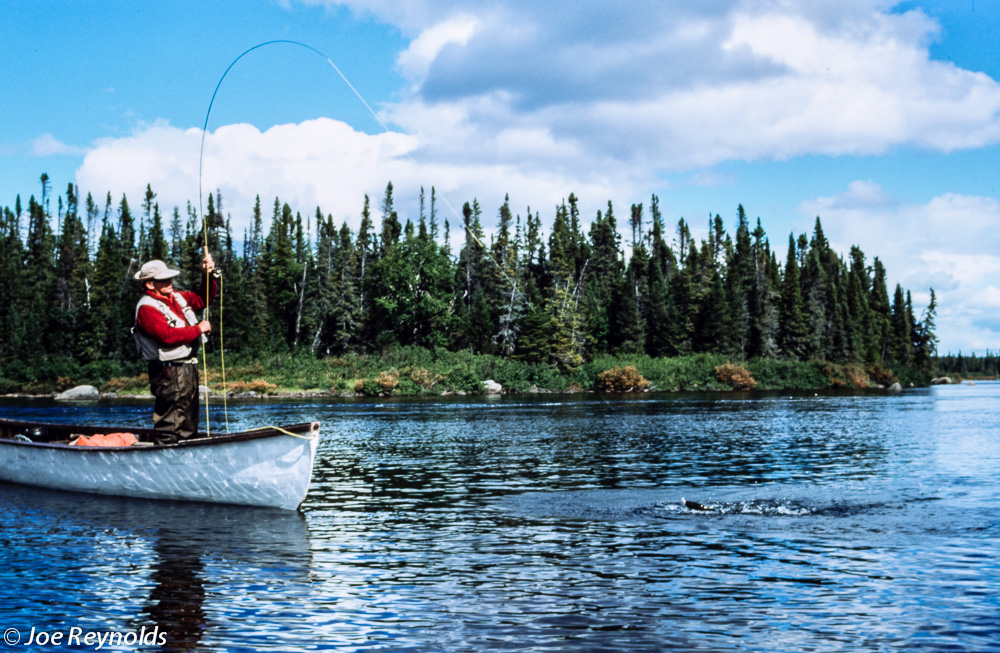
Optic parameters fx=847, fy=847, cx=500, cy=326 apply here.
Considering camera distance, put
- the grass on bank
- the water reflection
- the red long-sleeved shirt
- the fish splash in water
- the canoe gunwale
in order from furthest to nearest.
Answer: the grass on bank, the fish splash in water, the red long-sleeved shirt, the canoe gunwale, the water reflection

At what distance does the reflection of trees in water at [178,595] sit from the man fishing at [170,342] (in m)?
3.33

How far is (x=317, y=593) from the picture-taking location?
9.47 metres

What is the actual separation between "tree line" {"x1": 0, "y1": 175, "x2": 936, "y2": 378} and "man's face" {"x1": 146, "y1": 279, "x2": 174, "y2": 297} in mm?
70832

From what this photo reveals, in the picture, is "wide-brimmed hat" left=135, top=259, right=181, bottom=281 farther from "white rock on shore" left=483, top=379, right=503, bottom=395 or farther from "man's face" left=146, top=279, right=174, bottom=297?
"white rock on shore" left=483, top=379, right=503, bottom=395

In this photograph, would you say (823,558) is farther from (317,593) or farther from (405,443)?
(405,443)

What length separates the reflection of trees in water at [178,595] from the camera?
26.3 feet

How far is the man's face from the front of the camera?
48.5ft

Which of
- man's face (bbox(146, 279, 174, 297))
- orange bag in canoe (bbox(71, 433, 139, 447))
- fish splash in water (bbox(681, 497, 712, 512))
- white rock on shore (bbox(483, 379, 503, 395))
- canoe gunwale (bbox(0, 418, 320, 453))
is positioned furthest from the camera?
white rock on shore (bbox(483, 379, 503, 395))

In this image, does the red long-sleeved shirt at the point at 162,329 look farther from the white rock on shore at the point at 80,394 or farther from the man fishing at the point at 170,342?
the white rock on shore at the point at 80,394

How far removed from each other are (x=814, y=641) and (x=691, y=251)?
10924 centimetres

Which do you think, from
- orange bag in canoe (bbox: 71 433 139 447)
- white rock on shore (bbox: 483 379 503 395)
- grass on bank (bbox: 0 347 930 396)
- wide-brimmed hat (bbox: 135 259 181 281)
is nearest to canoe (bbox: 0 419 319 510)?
orange bag in canoe (bbox: 71 433 139 447)

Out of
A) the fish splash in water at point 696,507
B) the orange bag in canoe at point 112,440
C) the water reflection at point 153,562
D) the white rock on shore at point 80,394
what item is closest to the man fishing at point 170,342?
the water reflection at point 153,562

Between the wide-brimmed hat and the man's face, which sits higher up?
the wide-brimmed hat

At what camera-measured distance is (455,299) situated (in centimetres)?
10644
